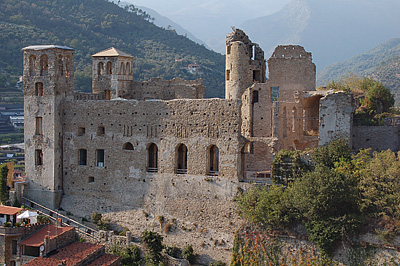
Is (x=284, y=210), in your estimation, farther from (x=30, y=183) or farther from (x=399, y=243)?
(x=30, y=183)

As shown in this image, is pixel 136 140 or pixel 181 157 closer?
pixel 136 140

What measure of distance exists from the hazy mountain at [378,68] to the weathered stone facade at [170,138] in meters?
36.4

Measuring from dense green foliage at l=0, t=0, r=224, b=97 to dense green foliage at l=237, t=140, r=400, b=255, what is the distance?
49.7 meters

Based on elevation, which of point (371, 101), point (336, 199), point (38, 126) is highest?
point (371, 101)

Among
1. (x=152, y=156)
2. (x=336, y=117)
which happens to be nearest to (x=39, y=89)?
(x=152, y=156)

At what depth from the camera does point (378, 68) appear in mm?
90625

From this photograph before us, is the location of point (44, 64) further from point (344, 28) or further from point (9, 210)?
point (344, 28)

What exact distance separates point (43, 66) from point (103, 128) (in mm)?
7034

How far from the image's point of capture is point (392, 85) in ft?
267

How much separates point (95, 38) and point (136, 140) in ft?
203

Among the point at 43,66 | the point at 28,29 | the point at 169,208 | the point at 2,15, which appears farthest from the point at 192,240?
the point at 2,15

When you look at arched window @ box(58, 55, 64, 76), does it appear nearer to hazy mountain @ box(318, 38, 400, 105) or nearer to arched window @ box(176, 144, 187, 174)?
arched window @ box(176, 144, 187, 174)

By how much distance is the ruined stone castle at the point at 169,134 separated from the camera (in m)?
40.2

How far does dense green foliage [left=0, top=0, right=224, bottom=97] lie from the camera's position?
90188 millimetres
